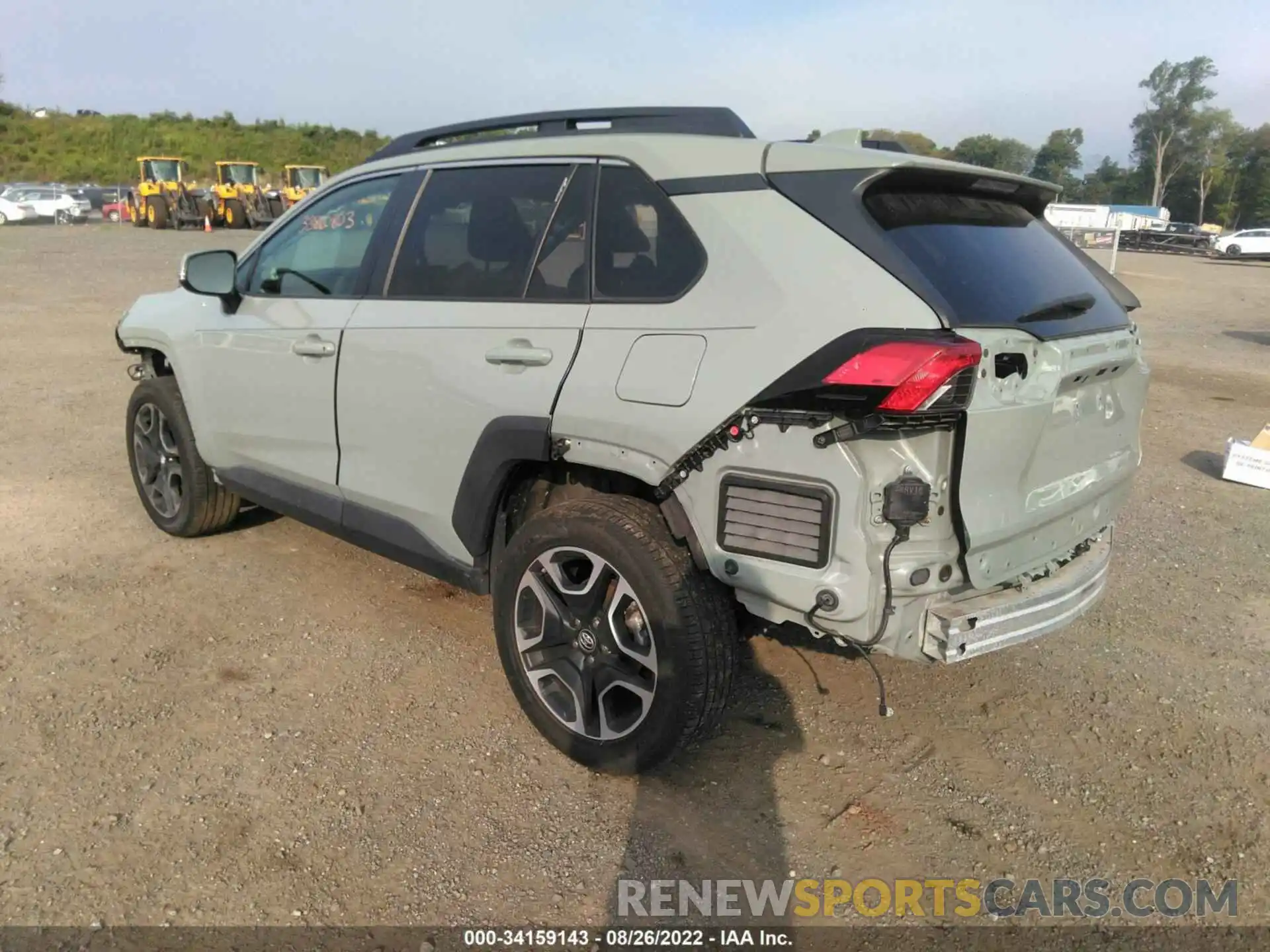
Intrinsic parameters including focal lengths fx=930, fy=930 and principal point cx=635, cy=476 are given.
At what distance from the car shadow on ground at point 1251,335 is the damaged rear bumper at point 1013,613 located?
42.2 ft

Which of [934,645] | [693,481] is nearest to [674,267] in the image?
[693,481]

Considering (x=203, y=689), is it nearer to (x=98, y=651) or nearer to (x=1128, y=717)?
(x=98, y=651)

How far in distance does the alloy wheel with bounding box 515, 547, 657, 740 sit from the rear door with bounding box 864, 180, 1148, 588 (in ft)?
3.32

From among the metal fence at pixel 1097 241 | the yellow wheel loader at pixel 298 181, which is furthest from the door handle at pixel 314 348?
the metal fence at pixel 1097 241

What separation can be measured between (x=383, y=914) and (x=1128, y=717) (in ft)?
8.78

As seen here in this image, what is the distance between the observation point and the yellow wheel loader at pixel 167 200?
101 ft

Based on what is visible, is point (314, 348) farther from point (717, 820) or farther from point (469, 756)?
point (717, 820)

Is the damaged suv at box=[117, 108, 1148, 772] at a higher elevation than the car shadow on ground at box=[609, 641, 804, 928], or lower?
higher

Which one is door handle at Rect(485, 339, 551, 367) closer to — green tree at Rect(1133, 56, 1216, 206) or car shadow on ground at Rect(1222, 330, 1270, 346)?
car shadow on ground at Rect(1222, 330, 1270, 346)

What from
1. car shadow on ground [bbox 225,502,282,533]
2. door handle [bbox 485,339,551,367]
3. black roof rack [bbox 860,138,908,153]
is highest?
black roof rack [bbox 860,138,908,153]

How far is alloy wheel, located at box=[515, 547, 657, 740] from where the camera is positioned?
2.83 m

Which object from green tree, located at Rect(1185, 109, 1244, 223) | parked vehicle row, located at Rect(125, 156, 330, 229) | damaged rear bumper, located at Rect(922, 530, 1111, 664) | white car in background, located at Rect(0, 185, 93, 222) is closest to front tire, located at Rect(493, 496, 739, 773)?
damaged rear bumper, located at Rect(922, 530, 1111, 664)

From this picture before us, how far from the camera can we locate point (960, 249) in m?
2.65

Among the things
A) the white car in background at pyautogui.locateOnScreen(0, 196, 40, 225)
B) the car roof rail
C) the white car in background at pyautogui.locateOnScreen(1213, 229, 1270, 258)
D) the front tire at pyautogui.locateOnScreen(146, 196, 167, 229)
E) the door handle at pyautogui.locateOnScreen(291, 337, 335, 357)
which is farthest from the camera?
the white car in background at pyautogui.locateOnScreen(1213, 229, 1270, 258)
